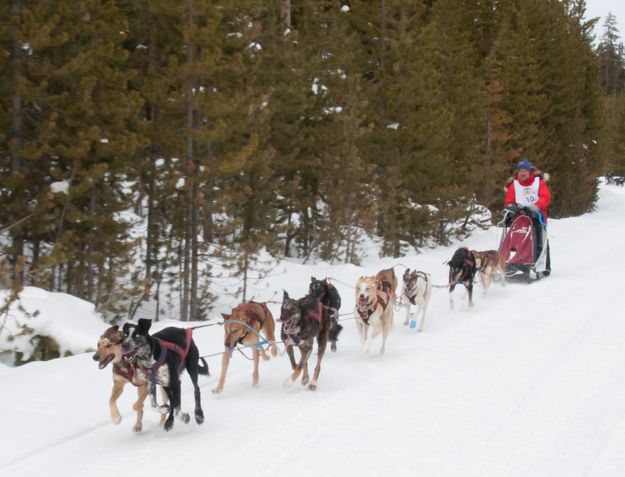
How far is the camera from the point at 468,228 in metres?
24.7

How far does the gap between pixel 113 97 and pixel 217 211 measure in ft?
8.67

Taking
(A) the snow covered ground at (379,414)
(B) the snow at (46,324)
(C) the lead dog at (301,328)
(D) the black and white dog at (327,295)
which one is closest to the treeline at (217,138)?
(B) the snow at (46,324)

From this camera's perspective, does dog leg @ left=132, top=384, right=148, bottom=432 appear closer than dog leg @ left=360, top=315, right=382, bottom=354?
Yes

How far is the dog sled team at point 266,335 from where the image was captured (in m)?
5.71

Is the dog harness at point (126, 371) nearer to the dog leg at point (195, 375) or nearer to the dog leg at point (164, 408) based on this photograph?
the dog leg at point (164, 408)

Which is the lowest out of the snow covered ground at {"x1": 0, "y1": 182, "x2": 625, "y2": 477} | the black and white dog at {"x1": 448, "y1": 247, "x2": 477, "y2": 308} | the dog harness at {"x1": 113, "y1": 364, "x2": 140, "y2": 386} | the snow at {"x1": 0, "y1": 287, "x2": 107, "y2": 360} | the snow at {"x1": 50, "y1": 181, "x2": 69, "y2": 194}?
the snow covered ground at {"x1": 0, "y1": 182, "x2": 625, "y2": 477}

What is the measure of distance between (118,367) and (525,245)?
35.4 ft

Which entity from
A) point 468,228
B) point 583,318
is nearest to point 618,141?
point 468,228

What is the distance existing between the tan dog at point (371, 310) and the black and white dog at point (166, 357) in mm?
2784

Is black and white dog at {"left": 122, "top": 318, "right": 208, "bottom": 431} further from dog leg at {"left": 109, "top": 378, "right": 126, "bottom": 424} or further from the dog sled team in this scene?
dog leg at {"left": 109, "top": 378, "right": 126, "bottom": 424}

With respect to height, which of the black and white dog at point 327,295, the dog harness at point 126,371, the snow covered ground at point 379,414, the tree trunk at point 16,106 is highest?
the tree trunk at point 16,106

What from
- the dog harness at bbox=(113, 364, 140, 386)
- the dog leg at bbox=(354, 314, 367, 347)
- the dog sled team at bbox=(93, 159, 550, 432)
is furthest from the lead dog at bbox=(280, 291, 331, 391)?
the dog harness at bbox=(113, 364, 140, 386)

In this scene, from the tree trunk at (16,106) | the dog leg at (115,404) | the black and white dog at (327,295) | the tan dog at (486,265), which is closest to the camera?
the dog leg at (115,404)

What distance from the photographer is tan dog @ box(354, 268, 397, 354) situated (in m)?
8.58
